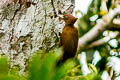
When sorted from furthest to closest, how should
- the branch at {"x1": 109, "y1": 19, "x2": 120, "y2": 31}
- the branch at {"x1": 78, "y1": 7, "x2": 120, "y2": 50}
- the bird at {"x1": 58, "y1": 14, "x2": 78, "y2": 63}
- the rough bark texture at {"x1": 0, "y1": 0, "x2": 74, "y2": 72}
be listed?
the branch at {"x1": 109, "y1": 19, "x2": 120, "y2": 31} < the branch at {"x1": 78, "y1": 7, "x2": 120, "y2": 50} < the bird at {"x1": 58, "y1": 14, "x2": 78, "y2": 63} < the rough bark texture at {"x1": 0, "y1": 0, "x2": 74, "y2": 72}

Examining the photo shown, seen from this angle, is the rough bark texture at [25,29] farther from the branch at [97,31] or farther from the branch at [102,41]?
the branch at [102,41]

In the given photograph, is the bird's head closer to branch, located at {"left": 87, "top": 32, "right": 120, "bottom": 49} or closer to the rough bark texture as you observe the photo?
the rough bark texture

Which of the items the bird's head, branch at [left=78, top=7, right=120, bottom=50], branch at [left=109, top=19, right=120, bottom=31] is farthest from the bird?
branch at [left=109, top=19, right=120, bottom=31]

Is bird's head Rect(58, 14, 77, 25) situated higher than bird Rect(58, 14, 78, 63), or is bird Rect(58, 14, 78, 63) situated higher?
bird's head Rect(58, 14, 77, 25)

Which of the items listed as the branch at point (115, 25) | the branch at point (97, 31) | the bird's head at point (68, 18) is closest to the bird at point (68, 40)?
the bird's head at point (68, 18)

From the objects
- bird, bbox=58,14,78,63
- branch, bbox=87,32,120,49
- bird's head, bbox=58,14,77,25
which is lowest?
bird, bbox=58,14,78,63

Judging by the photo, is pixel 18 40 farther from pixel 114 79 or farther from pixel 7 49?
pixel 114 79

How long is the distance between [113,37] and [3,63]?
3.42 meters

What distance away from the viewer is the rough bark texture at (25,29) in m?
2.16

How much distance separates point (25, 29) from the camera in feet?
7.29

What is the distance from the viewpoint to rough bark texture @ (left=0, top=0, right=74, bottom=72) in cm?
216

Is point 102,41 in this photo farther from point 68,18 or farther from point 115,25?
point 68,18

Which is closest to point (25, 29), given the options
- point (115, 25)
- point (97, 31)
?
point (97, 31)

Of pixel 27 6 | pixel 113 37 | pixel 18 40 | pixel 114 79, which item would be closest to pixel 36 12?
pixel 27 6
